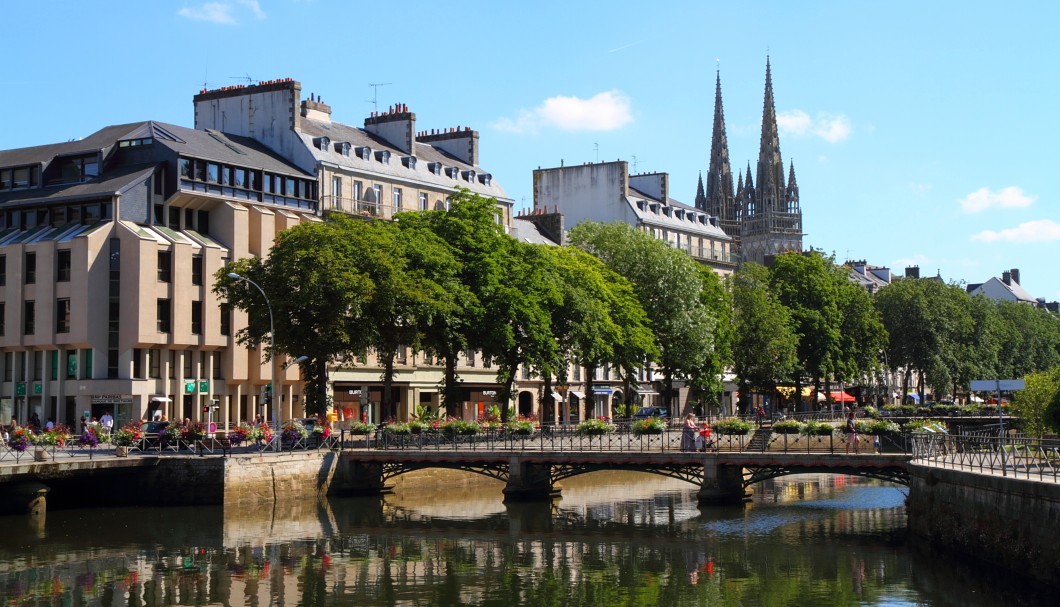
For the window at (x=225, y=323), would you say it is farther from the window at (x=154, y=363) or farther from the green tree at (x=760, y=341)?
the green tree at (x=760, y=341)

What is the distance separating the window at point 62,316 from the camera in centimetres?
7856

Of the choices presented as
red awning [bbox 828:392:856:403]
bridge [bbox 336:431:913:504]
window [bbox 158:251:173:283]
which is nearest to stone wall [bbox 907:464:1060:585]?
bridge [bbox 336:431:913:504]

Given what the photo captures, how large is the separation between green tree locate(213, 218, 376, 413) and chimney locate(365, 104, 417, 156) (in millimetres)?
33305

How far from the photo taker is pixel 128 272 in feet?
255

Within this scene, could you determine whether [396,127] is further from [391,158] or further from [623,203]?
[623,203]

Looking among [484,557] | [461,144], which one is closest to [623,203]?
[461,144]

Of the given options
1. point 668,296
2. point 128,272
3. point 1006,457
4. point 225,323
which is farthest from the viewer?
point 668,296

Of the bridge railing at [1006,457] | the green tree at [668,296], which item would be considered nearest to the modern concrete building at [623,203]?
the green tree at [668,296]

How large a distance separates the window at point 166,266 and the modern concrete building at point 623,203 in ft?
170

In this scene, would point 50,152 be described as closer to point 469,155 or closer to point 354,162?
point 354,162

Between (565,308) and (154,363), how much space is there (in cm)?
2411

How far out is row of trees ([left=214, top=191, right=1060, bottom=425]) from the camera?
221 ft

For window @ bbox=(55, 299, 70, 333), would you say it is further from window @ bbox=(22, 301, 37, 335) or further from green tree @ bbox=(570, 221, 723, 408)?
green tree @ bbox=(570, 221, 723, 408)

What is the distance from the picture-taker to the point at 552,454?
202 ft
